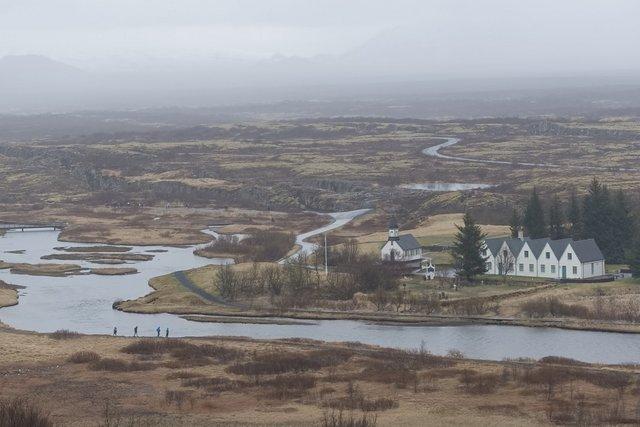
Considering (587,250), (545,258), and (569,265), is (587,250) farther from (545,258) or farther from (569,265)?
(545,258)

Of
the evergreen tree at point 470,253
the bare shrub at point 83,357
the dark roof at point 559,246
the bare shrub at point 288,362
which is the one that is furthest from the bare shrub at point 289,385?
the dark roof at point 559,246

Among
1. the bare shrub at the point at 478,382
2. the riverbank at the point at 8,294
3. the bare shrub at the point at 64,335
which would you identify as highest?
the bare shrub at the point at 478,382

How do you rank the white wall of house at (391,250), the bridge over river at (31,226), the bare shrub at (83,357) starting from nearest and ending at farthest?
the bare shrub at (83,357)
the white wall of house at (391,250)
the bridge over river at (31,226)

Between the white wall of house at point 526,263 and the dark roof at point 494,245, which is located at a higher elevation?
the dark roof at point 494,245

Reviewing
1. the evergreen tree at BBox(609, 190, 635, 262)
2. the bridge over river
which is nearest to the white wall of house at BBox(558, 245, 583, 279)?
the evergreen tree at BBox(609, 190, 635, 262)

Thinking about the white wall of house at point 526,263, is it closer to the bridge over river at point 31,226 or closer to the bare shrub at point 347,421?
the bare shrub at point 347,421

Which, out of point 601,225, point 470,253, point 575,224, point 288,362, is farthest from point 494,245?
point 288,362

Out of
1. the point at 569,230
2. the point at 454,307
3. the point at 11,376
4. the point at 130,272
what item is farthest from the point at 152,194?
the point at 11,376
